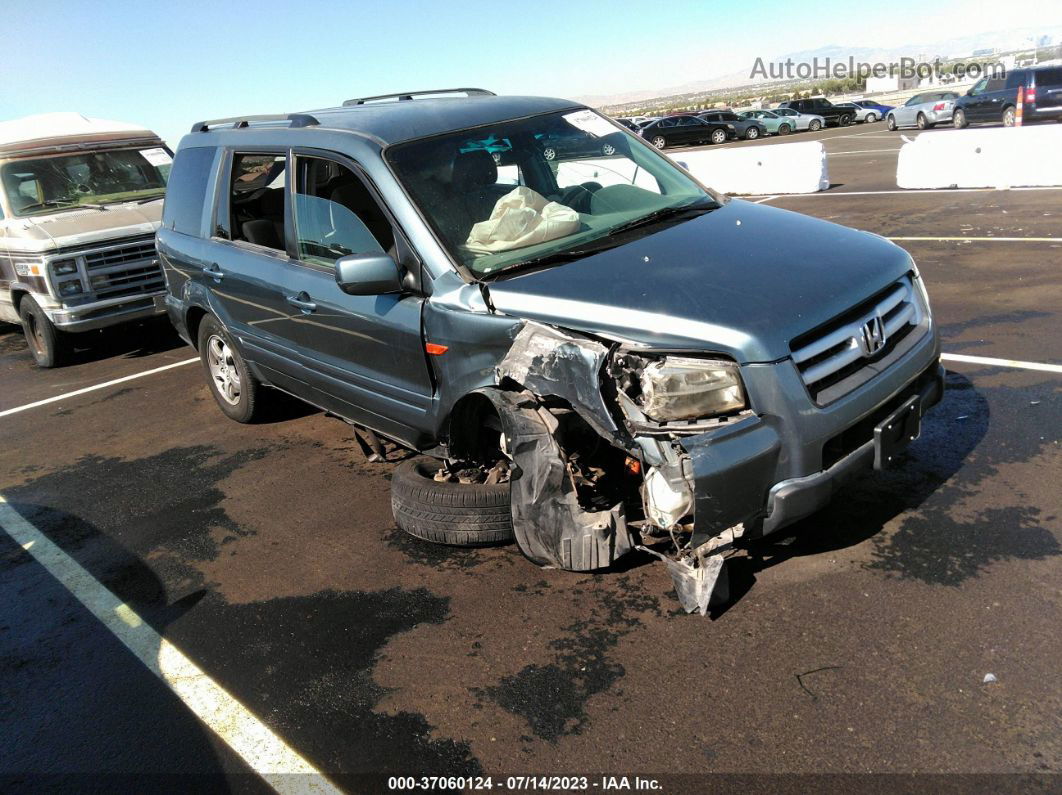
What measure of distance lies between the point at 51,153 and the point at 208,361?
176 inches

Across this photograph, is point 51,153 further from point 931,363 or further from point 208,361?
point 931,363

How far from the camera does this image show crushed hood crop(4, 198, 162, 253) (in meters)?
8.17

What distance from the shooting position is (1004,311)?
6.65 metres

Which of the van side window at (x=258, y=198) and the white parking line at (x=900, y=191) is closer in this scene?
the van side window at (x=258, y=198)

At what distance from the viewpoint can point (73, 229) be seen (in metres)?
8.33

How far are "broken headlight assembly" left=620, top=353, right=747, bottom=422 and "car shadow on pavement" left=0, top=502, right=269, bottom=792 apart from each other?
6.34ft

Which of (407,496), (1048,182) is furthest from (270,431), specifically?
(1048,182)

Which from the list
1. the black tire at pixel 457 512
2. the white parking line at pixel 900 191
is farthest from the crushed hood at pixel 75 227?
the white parking line at pixel 900 191

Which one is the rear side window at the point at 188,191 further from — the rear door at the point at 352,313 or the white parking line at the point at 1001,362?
the white parking line at the point at 1001,362

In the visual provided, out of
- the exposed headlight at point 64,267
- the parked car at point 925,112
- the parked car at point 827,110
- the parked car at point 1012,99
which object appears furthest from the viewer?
the parked car at point 827,110

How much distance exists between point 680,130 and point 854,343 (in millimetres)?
34440

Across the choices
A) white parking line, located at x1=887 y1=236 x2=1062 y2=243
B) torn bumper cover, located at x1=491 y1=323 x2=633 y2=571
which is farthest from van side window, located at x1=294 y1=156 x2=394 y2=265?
white parking line, located at x1=887 y1=236 x2=1062 y2=243

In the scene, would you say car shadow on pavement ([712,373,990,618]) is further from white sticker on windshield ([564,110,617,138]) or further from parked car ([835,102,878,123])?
parked car ([835,102,878,123])

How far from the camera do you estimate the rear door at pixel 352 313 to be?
4031mm
